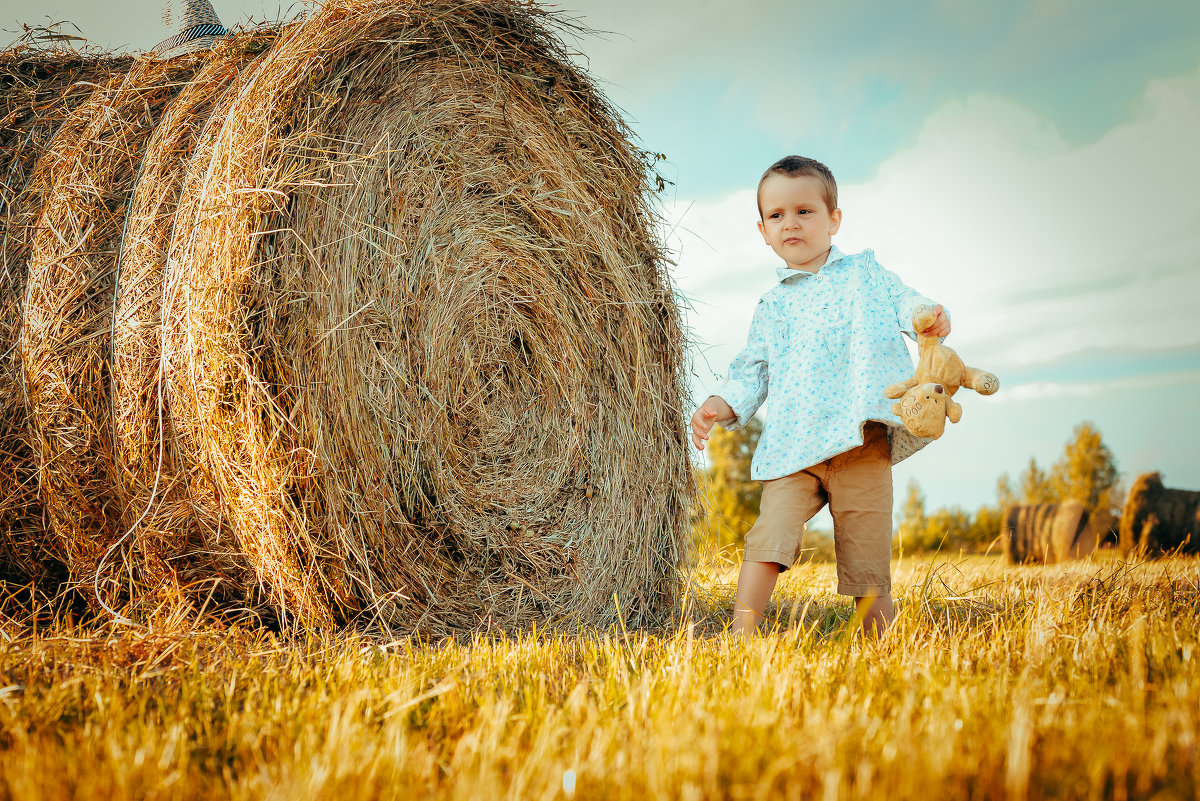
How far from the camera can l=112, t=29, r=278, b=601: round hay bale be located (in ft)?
7.14

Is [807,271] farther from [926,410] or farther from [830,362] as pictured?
[926,410]

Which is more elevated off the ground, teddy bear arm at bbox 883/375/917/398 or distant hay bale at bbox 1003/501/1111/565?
teddy bear arm at bbox 883/375/917/398

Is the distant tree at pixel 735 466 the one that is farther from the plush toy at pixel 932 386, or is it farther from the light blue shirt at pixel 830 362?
the plush toy at pixel 932 386

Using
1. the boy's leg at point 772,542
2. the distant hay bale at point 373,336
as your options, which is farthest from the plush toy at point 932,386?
the distant hay bale at point 373,336

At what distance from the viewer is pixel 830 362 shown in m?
2.43

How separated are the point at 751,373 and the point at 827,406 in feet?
1.05

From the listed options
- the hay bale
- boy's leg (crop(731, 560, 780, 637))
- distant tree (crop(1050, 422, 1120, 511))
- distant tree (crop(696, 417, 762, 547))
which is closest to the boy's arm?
boy's leg (crop(731, 560, 780, 637))

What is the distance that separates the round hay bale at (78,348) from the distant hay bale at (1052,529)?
7527 millimetres

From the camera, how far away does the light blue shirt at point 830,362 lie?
233 centimetres

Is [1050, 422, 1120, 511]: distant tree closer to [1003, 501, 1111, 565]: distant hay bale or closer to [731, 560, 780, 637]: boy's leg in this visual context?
[1003, 501, 1111, 565]: distant hay bale

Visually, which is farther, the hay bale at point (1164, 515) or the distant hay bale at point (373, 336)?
the hay bale at point (1164, 515)

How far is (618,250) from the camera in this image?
2932 millimetres

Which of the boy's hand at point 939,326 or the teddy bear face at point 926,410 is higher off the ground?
the boy's hand at point 939,326

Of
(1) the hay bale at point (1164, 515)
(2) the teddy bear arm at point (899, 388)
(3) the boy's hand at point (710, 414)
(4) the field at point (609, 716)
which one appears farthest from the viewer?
(1) the hay bale at point (1164, 515)
